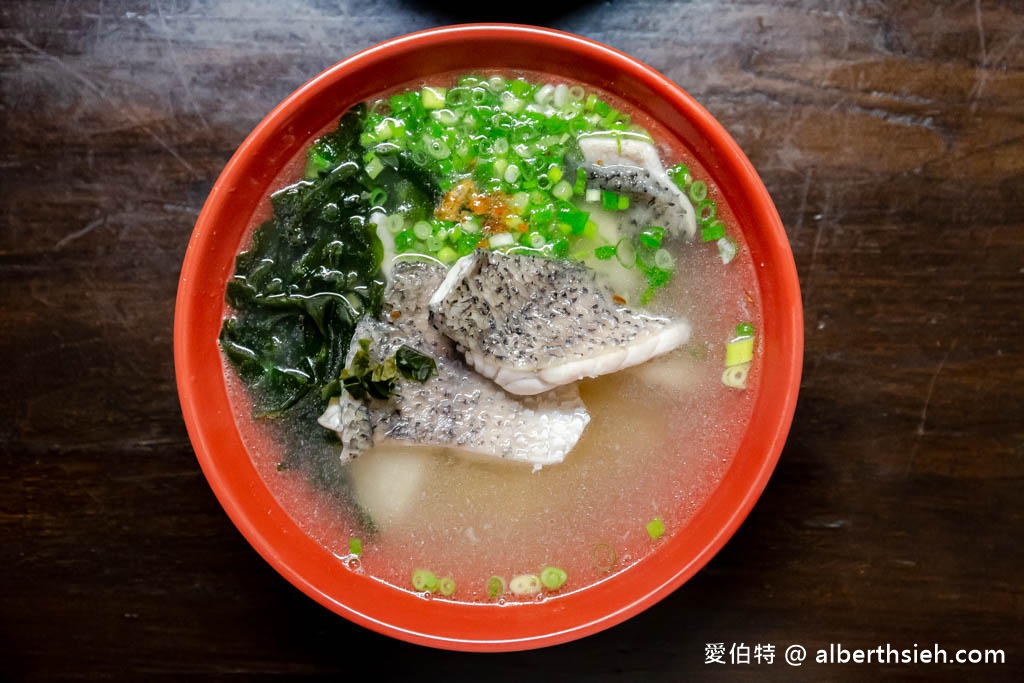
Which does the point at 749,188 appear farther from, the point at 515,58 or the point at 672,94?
the point at 515,58

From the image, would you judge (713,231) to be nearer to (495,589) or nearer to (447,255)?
(447,255)

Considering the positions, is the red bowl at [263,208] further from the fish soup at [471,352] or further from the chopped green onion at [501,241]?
the chopped green onion at [501,241]

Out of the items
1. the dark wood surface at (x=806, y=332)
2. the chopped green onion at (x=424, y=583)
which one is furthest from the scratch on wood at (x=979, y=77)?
the chopped green onion at (x=424, y=583)

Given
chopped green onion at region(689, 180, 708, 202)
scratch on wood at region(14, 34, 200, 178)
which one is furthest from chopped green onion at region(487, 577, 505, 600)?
scratch on wood at region(14, 34, 200, 178)

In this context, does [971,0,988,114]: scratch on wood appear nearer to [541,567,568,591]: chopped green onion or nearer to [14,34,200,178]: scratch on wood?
[541,567,568,591]: chopped green onion

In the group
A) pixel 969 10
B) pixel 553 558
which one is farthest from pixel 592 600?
pixel 969 10

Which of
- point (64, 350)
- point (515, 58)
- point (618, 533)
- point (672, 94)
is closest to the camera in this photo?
point (672, 94)

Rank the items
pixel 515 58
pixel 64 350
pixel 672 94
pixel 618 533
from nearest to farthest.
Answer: pixel 672 94
pixel 515 58
pixel 618 533
pixel 64 350
